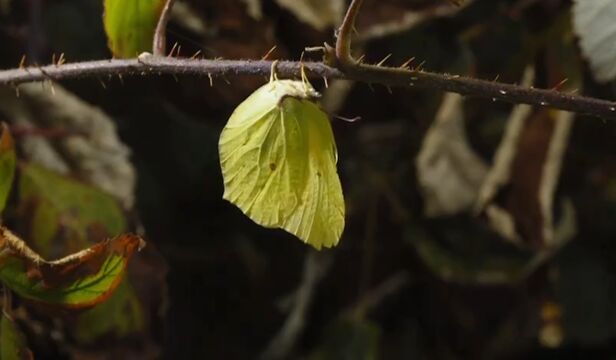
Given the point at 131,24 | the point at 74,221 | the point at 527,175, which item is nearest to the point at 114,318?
the point at 74,221

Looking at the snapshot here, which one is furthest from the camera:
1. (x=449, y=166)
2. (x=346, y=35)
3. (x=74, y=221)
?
(x=449, y=166)

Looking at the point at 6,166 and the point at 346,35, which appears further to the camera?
the point at 6,166

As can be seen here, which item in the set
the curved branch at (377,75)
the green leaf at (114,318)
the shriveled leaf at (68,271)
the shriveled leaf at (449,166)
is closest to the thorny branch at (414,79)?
the curved branch at (377,75)

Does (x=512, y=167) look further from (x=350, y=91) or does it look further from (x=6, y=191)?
(x=6, y=191)

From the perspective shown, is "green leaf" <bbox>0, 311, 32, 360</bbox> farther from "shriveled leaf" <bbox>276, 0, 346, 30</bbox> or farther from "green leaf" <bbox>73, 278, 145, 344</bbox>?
"shriveled leaf" <bbox>276, 0, 346, 30</bbox>

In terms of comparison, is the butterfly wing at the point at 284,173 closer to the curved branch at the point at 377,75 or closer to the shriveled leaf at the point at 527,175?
the curved branch at the point at 377,75

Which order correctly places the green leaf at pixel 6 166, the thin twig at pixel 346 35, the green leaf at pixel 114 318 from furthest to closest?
the green leaf at pixel 114 318, the green leaf at pixel 6 166, the thin twig at pixel 346 35

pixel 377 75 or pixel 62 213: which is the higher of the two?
pixel 377 75

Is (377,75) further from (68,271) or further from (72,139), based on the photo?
(72,139)
